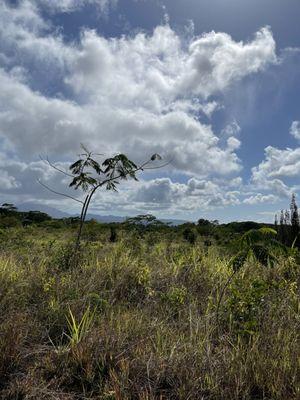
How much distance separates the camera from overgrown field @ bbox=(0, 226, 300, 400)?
3.14 metres

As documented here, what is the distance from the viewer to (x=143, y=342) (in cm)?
387

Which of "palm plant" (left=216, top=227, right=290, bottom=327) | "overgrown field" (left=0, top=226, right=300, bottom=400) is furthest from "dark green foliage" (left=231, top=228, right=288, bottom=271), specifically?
"overgrown field" (left=0, top=226, right=300, bottom=400)

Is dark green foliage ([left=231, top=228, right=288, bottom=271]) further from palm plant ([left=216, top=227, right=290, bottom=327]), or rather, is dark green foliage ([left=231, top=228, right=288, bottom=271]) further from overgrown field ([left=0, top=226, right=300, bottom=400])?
overgrown field ([left=0, top=226, right=300, bottom=400])

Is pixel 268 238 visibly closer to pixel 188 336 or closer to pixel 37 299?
pixel 188 336

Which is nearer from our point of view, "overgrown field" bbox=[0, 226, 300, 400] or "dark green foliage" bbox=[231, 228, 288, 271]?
"overgrown field" bbox=[0, 226, 300, 400]

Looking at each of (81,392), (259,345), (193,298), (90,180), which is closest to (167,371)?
(81,392)

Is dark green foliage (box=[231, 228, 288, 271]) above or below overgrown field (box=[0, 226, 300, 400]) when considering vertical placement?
above

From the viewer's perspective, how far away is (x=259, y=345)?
377 centimetres

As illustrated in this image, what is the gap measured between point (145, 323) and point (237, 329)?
1009mm

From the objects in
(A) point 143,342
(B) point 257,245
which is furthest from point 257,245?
(A) point 143,342

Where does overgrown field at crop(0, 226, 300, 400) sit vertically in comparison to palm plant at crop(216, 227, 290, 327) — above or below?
below

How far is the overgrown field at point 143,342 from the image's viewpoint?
3.14 m

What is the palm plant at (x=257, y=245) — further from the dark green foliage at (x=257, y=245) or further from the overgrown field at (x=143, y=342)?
the overgrown field at (x=143, y=342)

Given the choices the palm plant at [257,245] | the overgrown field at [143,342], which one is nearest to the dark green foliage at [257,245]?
the palm plant at [257,245]
